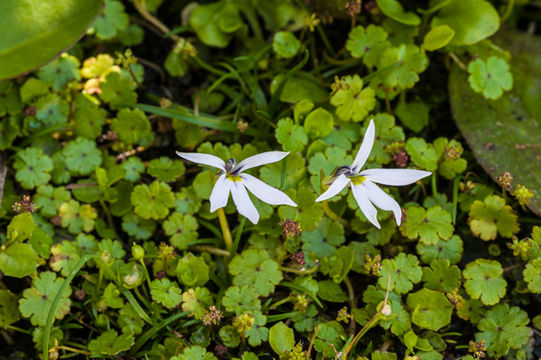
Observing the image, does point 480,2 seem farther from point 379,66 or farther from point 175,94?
point 175,94

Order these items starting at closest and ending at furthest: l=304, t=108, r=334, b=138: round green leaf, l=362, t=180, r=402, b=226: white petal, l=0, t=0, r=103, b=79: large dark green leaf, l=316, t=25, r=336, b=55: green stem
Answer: l=362, t=180, r=402, b=226: white petal < l=0, t=0, r=103, b=79: large dark green leaf < l=304, t=108, r=334, b=138: round green leaf < l=316, t=25, r=336, b=55: green stem

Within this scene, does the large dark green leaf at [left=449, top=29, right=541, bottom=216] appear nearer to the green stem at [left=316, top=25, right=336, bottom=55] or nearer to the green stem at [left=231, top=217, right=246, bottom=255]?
the green stem at [left=316, top=25, right=336, bottom=55]

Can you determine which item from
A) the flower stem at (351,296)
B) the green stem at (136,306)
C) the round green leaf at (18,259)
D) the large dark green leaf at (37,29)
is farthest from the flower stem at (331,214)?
the large dark green leaf at (37,29)

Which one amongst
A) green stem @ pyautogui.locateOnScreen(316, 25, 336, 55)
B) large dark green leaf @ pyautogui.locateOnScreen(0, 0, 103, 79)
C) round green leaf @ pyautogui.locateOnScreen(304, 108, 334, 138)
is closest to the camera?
large dark green leaf @ pyautogui.locateOnScreen(0, 0, 103, 79)

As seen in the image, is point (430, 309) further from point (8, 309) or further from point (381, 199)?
point (8, 309)

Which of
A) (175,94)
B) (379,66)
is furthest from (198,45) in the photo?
(379,66)

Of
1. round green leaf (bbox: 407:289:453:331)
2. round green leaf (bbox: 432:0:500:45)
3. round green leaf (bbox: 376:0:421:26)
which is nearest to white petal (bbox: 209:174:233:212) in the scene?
round green leaf (bbox: 407:289:453:331)

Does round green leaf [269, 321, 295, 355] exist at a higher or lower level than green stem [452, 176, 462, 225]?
lower

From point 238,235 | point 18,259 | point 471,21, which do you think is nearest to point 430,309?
point 238,235
